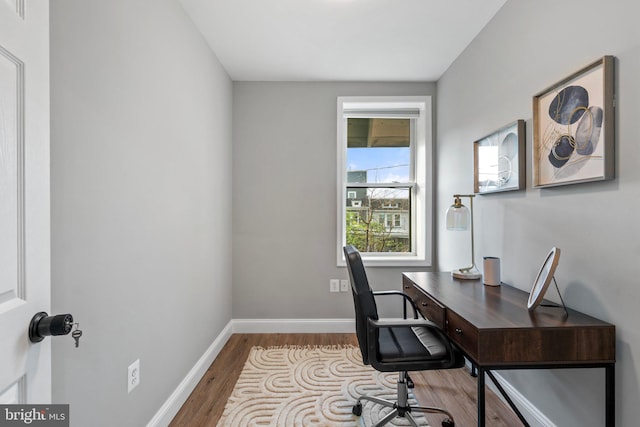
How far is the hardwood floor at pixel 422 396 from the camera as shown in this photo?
1.81 m

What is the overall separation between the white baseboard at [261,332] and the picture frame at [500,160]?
1.24 meters

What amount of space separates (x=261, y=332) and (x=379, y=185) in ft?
6.28

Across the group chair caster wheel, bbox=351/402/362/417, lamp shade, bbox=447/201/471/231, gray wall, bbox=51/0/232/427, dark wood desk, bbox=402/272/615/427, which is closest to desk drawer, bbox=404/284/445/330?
dark wood desk, bbox=402/272/615/427

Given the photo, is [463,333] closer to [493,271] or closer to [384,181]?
[493,271]

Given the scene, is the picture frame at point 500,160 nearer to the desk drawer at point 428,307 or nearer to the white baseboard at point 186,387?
the desk drawer at point 428,307

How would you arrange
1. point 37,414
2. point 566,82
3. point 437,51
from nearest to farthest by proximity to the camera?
point 37,414 < point 566,82 < point 437,51

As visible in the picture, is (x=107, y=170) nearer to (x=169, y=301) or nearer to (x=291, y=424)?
(x=169, y=301)

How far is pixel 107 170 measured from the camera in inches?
50.8

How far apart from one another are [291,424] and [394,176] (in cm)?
241

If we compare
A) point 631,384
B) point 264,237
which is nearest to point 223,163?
point 264,237

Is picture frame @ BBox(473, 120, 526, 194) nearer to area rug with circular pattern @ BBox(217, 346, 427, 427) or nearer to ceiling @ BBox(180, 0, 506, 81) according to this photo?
ceiling @ BBox(180, 0, 506, 81)

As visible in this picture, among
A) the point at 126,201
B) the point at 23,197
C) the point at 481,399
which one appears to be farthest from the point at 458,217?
the point at 23,197

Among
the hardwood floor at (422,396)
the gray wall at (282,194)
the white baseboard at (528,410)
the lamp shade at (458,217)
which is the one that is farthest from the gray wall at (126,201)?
the white baseboard at (528,410)

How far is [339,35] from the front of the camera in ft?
7.64
